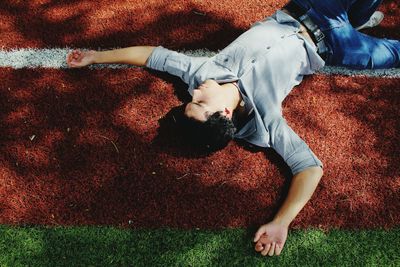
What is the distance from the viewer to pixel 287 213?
3.38 meters

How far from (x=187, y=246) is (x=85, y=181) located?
1.03m

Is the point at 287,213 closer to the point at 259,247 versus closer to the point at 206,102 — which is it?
the point at 259,247

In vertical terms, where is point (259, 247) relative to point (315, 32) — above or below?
below

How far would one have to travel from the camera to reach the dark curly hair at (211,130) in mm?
3393

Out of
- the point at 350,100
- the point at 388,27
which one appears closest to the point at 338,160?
the point at 350,100

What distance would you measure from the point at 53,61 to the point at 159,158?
1495 millimetres

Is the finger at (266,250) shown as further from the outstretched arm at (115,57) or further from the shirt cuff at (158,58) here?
the outstretched arm at (115,57)

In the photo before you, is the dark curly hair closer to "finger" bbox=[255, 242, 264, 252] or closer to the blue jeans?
"finger" bbox=[255, 242, 264, 252]

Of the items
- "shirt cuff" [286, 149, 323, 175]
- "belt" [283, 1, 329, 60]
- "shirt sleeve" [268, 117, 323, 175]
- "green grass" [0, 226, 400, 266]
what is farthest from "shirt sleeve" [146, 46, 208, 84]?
"green grass" [0, 226, 400, 266]

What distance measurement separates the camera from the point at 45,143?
148 inches

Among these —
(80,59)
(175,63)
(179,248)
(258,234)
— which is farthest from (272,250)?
(80,59)

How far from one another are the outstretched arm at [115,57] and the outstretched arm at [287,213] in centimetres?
179

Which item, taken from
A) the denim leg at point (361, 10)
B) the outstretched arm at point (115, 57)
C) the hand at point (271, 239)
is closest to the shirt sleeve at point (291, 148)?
the hand at point (271, 239)

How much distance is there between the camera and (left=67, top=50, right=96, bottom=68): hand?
4051mm
